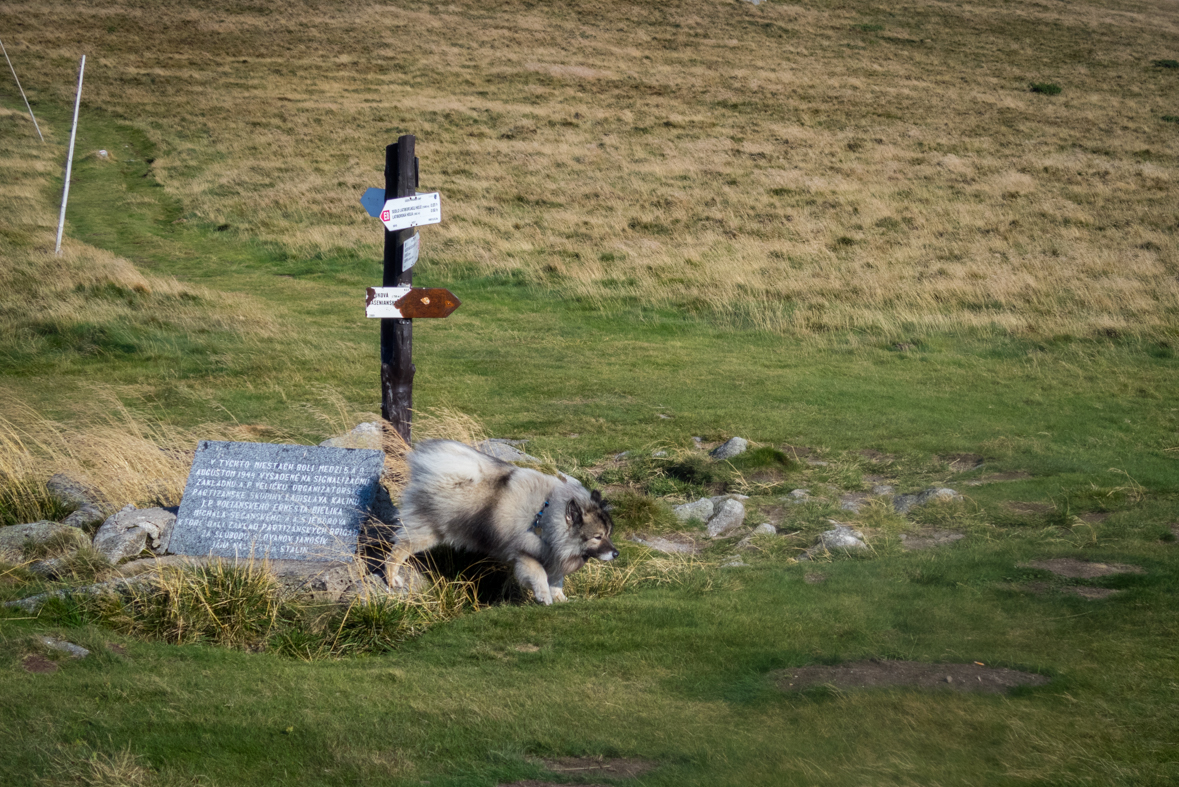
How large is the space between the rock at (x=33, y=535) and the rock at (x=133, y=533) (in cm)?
16

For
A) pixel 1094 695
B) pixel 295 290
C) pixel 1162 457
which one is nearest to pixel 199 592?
pixel 1094 695

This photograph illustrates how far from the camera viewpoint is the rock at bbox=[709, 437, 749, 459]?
1189cm

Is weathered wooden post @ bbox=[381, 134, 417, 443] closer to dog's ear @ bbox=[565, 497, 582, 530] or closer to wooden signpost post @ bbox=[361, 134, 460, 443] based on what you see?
wooden signpost post @ bbox=[361, 134, 460, 443]

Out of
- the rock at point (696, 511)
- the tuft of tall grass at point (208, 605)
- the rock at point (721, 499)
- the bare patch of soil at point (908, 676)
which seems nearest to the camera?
the bare patch of soil at point (908, 676)

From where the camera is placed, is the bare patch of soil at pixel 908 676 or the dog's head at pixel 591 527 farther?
the dog's head at pixel 591 527

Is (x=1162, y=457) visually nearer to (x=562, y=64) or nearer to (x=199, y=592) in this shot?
(x=199, y=592)

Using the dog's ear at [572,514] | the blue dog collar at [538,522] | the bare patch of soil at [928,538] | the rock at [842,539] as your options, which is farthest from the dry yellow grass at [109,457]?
the bare patch of soil at [928,538]

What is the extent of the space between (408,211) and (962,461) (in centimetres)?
739

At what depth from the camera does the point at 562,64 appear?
201 ft

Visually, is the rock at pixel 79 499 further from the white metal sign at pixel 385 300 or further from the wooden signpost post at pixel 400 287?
the white metal sign at pixel 385 300

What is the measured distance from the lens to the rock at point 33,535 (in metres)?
7.98

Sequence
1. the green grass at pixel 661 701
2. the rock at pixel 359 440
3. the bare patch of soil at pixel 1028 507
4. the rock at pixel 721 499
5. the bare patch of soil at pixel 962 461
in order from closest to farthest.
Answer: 1. the green grass at pixel 661 701
2. the bare patch of soil at pixel 1028 507
3. the rock at pixel 359 440
4. the rock at pixel 721 499
5. the bare patch of soil at pixel 962 461

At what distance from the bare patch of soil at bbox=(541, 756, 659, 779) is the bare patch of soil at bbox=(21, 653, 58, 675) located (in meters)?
2.99

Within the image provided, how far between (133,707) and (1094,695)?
5375 mm
